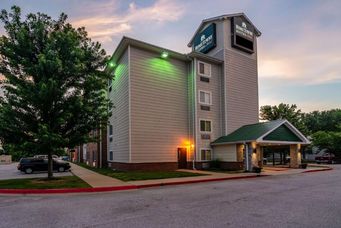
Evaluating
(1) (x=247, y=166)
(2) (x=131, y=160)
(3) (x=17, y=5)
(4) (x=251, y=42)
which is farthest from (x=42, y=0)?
(4) (x=251, y=42)

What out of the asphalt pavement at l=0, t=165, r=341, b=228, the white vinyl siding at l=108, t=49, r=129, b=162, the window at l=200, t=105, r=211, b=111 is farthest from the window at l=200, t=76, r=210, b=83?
the asphalt pavement at l=0, t=165, r=341, b=228

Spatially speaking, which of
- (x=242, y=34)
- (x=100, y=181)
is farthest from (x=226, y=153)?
(x=100, y=181)

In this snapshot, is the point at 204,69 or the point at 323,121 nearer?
the point at 204,69

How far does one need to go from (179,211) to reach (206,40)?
26223 millimetres

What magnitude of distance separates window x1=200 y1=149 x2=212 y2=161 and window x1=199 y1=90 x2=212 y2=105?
471 centimetres

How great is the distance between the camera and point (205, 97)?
2841 cm

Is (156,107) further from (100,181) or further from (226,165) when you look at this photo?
(100,181)

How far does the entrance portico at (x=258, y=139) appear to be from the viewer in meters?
24.3

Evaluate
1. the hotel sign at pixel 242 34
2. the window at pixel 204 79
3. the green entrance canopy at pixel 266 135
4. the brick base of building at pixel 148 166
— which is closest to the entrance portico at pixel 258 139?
the green entrance canopy at pixel 266 135

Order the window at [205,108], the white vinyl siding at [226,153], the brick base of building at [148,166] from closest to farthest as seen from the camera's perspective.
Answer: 1. the brick base of building at [148,166]
2. the white vinyl siding at [226,153]
3. the window at [205,108]

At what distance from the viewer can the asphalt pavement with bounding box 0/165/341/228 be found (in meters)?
7.03

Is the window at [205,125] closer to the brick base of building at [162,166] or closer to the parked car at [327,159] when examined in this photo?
the brick base of building at [162,166]

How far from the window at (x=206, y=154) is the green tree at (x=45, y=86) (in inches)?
474

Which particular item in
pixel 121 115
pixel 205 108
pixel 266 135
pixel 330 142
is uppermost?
pixel 205 108
